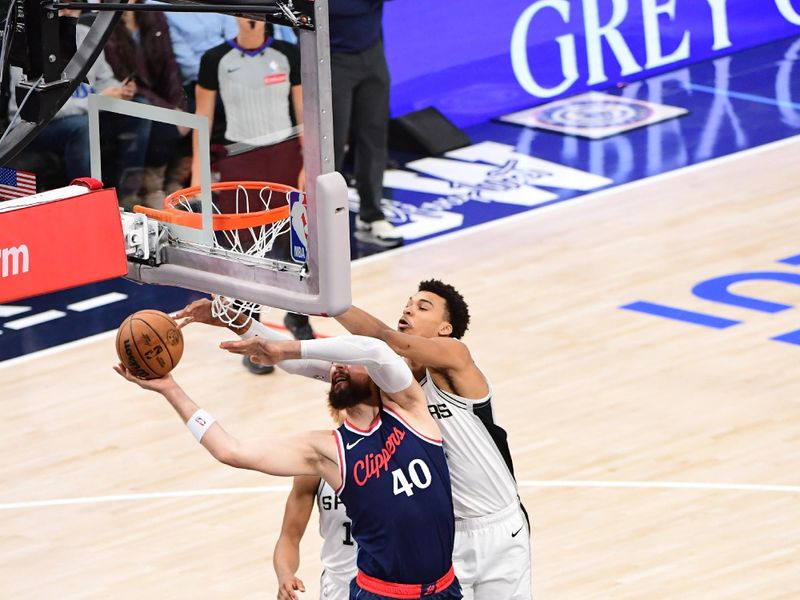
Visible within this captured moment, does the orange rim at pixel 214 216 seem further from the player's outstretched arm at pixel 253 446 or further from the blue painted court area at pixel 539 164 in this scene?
the blue painted court area at pixel 539 164

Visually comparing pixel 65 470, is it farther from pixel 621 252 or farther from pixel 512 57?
pixel 512 57

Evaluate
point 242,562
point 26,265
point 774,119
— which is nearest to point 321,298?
point 26,265

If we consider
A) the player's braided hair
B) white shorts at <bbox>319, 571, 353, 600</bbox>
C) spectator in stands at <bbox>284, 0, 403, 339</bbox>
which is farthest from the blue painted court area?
white shorts at <bbox>319, 571, 353, 600</bbox>

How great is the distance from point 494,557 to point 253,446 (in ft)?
3.65

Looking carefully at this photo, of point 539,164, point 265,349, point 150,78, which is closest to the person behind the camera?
point 265,349

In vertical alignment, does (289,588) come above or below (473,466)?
below

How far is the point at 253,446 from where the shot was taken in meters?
5.82

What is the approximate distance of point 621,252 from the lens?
11.8 m

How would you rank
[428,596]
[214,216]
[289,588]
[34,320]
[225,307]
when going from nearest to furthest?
[214,216], [428,596], [225,307], [289,588], [34,320]

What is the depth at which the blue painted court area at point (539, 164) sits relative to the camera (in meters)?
11.5

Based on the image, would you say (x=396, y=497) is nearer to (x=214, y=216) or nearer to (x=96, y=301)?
(x=214, y=216)

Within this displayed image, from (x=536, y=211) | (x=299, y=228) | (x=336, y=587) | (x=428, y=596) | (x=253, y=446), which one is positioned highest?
(x=299, y=228)

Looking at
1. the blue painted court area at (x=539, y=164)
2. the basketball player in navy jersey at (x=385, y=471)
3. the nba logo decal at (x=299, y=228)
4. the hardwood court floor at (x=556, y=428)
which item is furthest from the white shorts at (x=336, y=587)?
the blue painted court area at (x=539, y=164)

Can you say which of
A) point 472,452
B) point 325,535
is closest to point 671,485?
point 472,452
